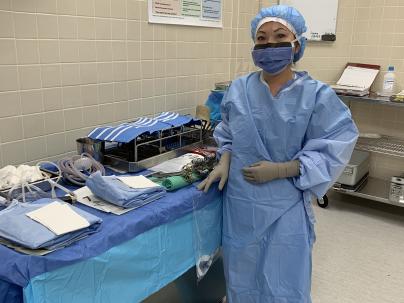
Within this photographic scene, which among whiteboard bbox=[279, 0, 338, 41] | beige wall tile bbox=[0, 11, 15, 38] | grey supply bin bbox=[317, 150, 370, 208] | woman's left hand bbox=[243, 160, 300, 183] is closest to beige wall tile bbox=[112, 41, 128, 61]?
beige wall tile bbox=[0, 11, 15, 38]

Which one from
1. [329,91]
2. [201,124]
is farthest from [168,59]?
[329,91]

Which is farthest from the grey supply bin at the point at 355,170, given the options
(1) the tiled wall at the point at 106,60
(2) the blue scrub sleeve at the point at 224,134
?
(2) the blue scrub sleeve at the point at 224,134

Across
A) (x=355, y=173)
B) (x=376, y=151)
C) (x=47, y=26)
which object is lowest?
(x=355, y=173)

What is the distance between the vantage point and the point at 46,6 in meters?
1.73

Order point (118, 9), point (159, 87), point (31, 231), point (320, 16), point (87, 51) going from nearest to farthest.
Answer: point (31, 231) → point (87, 51) → point (118, 9) → point (159, 87) → point (320, 16)

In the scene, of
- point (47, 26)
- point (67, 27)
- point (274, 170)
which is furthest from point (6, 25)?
point (274, 170)

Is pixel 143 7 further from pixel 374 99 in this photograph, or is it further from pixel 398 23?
pixel 398 23

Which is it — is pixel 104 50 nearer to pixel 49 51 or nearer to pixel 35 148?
pixel 49 51

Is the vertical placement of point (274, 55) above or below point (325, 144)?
above

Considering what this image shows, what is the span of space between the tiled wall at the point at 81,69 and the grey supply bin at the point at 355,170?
1296mm

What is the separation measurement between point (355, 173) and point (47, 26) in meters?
2.30

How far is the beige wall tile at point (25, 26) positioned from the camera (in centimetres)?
164

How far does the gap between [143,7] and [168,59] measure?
13.2 inches

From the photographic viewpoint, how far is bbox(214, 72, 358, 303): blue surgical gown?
1493 mm
